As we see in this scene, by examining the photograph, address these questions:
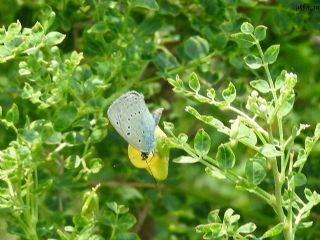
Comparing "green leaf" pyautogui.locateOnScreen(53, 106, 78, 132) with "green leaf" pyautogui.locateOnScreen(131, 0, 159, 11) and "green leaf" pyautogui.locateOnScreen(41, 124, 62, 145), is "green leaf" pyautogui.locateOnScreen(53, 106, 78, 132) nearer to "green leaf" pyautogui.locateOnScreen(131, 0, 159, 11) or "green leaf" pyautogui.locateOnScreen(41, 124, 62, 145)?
"green leaf" pyautogui.locateOnScreen(41, 124, 62, 145)

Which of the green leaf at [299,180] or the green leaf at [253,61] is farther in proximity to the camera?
the green leaf at [253,61]

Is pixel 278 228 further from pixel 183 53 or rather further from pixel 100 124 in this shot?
pixel 183 53

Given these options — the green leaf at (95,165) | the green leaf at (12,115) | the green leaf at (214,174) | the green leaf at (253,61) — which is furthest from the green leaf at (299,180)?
the green leaf at (12,115)

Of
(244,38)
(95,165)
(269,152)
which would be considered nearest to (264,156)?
(269,152)

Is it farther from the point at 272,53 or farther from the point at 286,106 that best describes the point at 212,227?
the point at 272,53

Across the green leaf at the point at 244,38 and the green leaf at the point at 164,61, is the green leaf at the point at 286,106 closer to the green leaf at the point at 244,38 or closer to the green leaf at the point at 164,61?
the green leaf at the point at 244,38

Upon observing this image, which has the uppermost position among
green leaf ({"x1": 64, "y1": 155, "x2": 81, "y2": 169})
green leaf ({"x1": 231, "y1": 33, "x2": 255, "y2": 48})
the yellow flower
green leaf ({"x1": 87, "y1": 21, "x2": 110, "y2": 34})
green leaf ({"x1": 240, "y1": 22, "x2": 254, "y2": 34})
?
green leaf ({"x1": 240, "y1": 22, "x2": 254, "y2": 34})

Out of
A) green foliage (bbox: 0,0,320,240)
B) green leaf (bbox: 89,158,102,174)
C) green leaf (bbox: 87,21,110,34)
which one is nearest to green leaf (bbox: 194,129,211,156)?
green foliage (bbox: 0,0,320,240)
